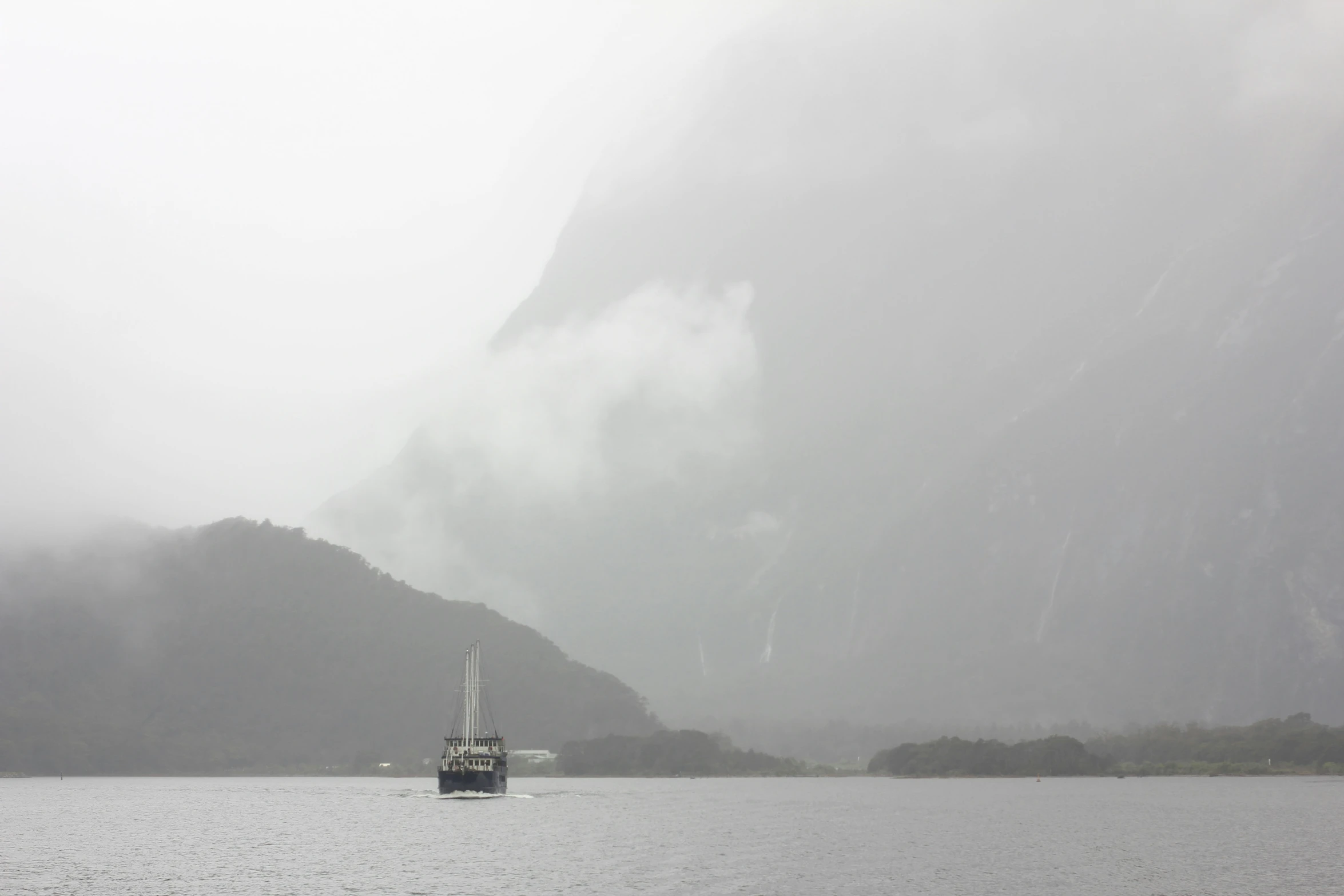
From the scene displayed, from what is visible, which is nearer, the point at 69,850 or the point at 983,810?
the point at 69,850

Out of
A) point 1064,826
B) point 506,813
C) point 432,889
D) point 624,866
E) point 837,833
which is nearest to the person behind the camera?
point 432,889

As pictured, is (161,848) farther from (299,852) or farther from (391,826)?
(391,826)

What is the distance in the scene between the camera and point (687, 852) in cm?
12675

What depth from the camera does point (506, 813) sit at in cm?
18662

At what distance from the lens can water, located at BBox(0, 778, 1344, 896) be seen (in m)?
103

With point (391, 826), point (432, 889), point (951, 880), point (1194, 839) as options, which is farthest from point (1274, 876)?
point (391, 826)

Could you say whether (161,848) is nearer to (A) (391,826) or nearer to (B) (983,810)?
(A) (391,826)

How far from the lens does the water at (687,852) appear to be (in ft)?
338

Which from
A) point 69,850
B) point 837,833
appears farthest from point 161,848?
point 837,833

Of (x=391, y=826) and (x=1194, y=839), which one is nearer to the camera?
(x=1194, y=839)

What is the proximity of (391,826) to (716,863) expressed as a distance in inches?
2421

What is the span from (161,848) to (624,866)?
51.9 m

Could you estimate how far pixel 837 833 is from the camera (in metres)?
150

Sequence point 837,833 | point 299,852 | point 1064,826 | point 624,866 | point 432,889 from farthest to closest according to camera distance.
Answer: point 1064,826, point 837,833, point 299,852, point 624,866, point 432,889
